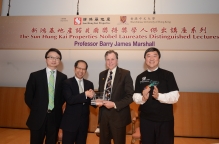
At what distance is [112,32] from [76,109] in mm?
2184

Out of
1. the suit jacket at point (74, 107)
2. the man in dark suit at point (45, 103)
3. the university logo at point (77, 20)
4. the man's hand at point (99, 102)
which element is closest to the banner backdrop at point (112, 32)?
the university logo at point (77, 20)

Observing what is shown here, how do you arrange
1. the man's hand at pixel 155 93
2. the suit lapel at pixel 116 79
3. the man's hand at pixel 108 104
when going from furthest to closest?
the suit lapel at pixel 116 79 → the man's hand at pixel 108 104 → the man's hand at pixel 155 93

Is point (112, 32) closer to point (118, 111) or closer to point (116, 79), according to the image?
point (116, 79)

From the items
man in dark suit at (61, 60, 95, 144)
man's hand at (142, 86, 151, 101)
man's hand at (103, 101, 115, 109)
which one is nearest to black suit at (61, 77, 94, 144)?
man in dark suit at (61, 60, 95, 144)

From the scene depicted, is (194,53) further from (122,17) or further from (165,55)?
(122,17)

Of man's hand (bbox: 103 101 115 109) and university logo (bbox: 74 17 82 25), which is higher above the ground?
university logo (bbox: 74 17 82 25)

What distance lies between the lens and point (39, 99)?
1.87m

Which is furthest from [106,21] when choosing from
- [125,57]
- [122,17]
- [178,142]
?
[178,142]

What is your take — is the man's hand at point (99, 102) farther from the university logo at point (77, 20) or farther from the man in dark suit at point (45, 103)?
the university logo at point (77, 20)

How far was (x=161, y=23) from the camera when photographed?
345cm

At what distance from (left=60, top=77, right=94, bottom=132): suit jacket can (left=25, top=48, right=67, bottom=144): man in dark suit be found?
0.13 m

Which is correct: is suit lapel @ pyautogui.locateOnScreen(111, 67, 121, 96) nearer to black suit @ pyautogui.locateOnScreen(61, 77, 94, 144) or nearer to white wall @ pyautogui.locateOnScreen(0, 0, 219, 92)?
black suit @ pyautogui.locateOnScreen(61, 77, 94, 144)

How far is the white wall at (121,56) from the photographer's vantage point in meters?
3.64

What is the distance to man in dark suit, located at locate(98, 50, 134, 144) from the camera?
1764 millimetres
